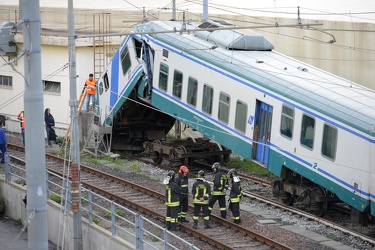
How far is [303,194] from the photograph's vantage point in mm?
21094

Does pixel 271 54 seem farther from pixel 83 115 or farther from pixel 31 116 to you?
pixel 31 116

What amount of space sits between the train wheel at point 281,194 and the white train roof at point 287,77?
276 cm

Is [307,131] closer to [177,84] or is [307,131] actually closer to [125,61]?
[177,84]

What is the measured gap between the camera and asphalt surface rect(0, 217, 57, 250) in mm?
19252

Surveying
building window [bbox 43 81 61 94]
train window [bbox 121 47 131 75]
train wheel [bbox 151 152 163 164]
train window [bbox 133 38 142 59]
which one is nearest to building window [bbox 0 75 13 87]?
building window [bbox 43 81 61 94]

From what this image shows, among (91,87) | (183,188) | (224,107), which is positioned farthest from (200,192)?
(91,87)

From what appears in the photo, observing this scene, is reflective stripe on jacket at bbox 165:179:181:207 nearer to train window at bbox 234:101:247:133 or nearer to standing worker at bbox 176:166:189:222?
standing worker at bbox 176:166:189:222

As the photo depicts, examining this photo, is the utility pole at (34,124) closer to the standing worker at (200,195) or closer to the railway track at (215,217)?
the railway track at (215,217)

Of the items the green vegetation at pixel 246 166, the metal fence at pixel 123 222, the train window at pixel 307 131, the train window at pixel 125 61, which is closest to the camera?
→ the metal fence at pixel 123 222

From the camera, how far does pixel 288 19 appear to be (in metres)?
30.8

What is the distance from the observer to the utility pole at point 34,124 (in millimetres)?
10234

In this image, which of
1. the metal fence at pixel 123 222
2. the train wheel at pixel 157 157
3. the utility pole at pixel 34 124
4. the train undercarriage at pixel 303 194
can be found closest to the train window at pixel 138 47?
the train wheel at pixel 157 157

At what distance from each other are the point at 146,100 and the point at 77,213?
946 cm

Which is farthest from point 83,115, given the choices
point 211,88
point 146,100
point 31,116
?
point 31,116
